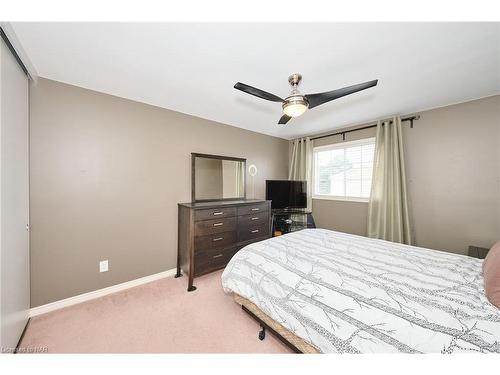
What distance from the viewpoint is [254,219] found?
9.27 ft

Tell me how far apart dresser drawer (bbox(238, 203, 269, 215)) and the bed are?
0.95m

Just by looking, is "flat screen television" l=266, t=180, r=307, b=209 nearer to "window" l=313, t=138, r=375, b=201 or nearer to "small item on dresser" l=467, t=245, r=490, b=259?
"window" l=313, t=138, r=375, b=201

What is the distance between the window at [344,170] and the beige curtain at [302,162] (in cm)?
13

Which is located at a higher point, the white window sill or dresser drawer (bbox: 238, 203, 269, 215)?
the white window sill

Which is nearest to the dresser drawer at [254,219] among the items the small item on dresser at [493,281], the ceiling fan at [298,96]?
the ceiling fan at [298,96]

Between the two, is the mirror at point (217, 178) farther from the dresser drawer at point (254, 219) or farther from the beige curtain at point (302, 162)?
the beige curtain at point (302, 162)

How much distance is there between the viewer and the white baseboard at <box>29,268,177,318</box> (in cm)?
171

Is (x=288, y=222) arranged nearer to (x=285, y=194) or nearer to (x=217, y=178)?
(x=285, y=194)

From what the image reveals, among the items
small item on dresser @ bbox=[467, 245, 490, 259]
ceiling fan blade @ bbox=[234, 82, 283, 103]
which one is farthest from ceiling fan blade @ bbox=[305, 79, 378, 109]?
small item on dresser @ bbox=[467, 245, 490, 259]

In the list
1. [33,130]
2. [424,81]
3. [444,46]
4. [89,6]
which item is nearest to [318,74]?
[444,46]

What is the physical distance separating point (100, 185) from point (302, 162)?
3.42 metres

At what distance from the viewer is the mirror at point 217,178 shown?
2.71m

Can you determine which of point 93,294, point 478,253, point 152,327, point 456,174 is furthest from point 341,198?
point 93,294

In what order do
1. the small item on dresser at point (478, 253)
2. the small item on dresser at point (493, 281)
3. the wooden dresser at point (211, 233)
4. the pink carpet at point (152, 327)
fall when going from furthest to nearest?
the wooden dresser at point (211, 233) < the small item on dresser at point (478, 253) < the pink carpet at point (152, 327) < the small item on dresser at point (493, 281)
